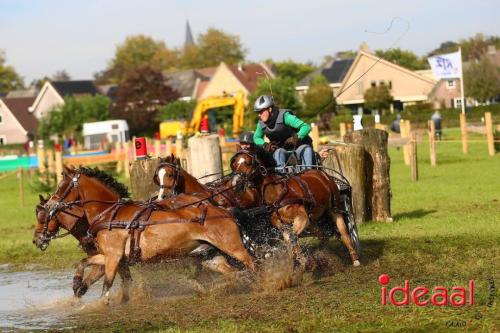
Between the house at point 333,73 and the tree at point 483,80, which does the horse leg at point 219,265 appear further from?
the house at point 333,73

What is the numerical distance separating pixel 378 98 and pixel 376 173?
72.8 meters

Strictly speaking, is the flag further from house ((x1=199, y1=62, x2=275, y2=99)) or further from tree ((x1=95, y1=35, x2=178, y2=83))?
tree ((x1=95, y1=35, x2=178, y2=83))

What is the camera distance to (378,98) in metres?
90.5

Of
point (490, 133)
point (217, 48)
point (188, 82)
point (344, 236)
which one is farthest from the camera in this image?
point (217, 48)

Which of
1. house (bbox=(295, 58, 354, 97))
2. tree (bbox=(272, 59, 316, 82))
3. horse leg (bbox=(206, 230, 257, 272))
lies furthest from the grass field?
tree (bbox=(272, 59, 316, 82))

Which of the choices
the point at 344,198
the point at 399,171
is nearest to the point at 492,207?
the point at 344,198

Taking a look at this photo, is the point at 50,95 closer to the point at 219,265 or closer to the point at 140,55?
the point at 140,55

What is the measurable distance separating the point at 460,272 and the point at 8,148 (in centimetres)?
8291

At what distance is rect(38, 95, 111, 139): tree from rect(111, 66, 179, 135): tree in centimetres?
273

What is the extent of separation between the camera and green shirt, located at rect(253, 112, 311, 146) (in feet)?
Answer: 47.1

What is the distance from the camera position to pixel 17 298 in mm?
13672

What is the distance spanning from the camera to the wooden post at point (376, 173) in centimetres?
1859

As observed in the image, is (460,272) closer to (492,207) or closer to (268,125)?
(268,125)

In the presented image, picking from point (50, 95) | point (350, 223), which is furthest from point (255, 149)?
point (50, 95)
